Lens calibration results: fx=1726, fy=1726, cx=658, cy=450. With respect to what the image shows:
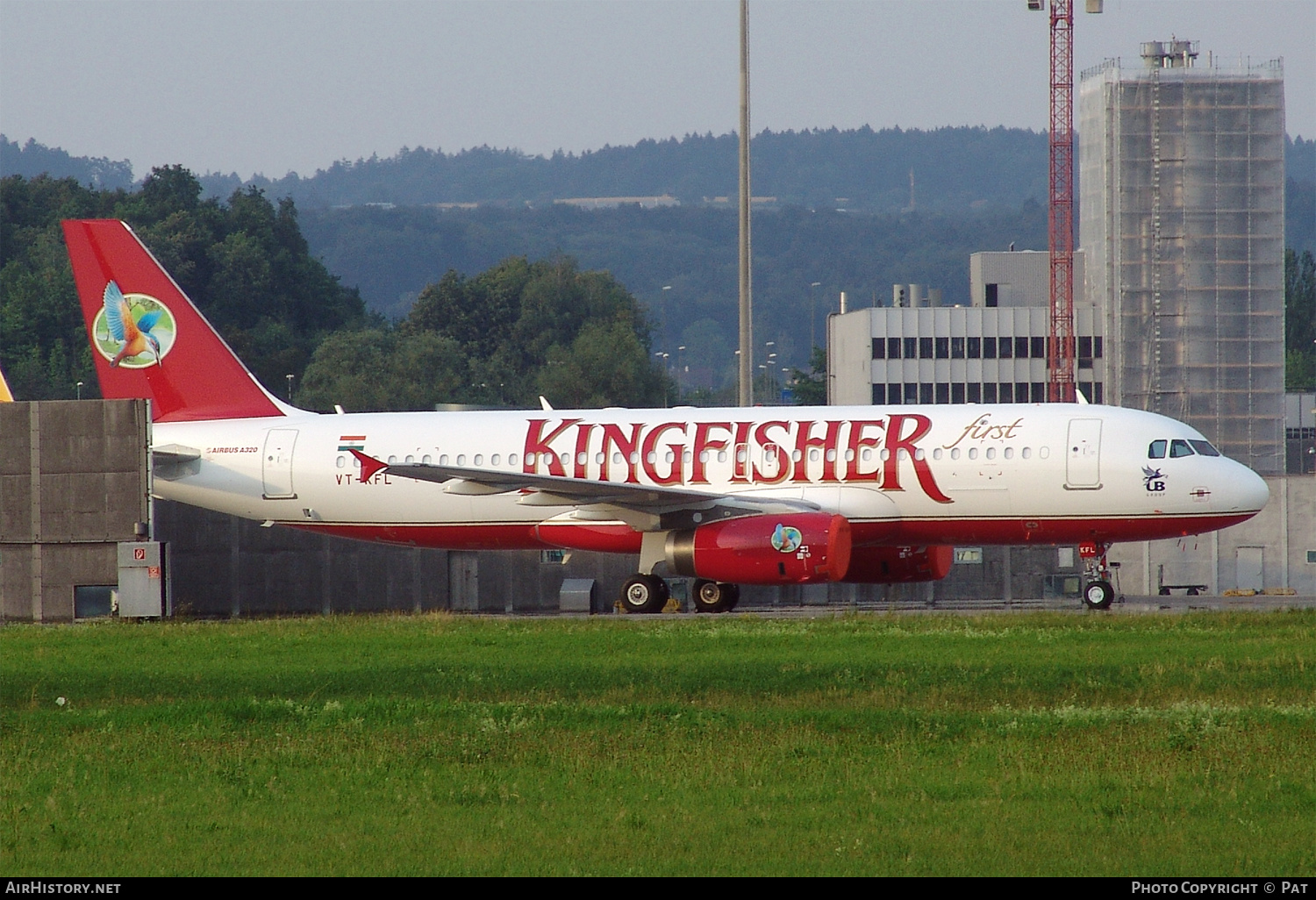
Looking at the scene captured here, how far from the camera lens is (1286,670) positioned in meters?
20.6

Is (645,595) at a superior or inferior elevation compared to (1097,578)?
inferior

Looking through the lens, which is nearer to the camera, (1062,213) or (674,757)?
(674,757)

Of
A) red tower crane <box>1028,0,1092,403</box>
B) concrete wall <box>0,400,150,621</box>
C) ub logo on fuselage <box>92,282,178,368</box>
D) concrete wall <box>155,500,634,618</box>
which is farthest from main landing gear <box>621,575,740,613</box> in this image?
red tower crane <box>1028,0,1092,403</box>

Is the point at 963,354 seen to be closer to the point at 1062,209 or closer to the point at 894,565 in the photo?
the point at 1062,209

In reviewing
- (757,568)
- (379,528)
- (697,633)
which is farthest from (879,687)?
(379,528)

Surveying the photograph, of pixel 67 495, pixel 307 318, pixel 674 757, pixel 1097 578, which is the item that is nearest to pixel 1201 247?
pixel 307 318

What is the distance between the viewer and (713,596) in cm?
3453

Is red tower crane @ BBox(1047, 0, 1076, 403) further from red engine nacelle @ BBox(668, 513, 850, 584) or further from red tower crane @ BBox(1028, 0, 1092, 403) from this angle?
red engine nacelle @ BBox(668, 513, 850, 584)

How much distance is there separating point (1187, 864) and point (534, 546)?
26.0 metres

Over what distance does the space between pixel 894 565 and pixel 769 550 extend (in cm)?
442

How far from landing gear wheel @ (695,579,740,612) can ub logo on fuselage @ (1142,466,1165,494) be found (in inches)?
325

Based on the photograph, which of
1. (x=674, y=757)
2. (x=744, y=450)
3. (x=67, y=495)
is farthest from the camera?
(x=67, y=495)

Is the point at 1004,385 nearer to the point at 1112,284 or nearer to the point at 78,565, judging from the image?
the point at 1112,284

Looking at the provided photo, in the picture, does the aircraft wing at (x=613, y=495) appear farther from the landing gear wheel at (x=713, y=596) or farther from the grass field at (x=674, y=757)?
the grass field at (x=674, y=757)
